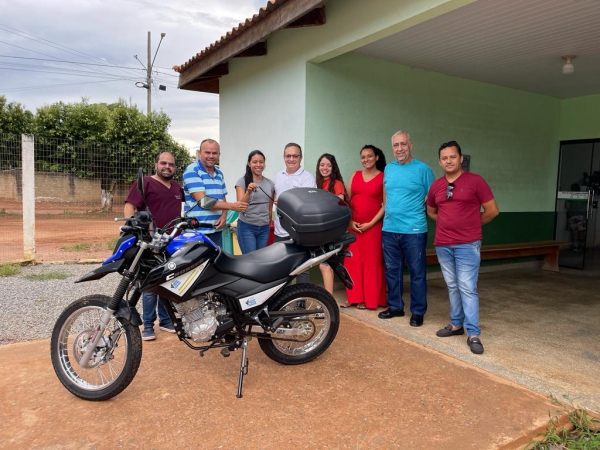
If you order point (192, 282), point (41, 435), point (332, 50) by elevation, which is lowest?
point (41, 435)

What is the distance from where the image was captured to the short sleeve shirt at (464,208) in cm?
345

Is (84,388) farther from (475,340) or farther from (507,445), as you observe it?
(475,340)

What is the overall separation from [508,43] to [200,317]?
178 inches

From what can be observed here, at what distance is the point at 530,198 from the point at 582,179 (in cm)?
93

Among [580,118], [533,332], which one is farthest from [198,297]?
[580,118]

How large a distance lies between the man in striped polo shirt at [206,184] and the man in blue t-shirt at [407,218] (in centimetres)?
149

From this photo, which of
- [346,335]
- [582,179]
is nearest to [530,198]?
[582,179]

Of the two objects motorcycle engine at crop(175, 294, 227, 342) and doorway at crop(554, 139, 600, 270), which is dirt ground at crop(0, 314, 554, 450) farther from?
doorway at crop(554, 139, 600, 270)

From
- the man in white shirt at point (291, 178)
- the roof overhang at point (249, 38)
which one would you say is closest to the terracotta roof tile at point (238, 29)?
the roof overhang at point (249, 38)

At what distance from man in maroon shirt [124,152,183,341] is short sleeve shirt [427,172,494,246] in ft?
7.16

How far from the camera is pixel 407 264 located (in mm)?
4117

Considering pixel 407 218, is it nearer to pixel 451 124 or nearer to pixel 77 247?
pixel 451 124

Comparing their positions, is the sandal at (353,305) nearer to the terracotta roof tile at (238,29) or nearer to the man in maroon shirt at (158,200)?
the man in maroon shirt at (158,200)

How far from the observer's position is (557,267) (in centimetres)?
738
